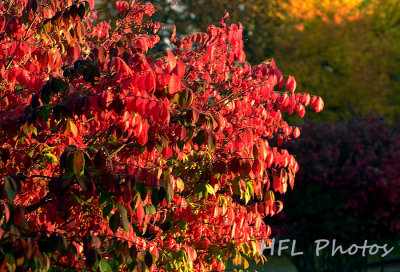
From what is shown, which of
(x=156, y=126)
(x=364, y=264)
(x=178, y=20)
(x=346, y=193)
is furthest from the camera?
(x=178, y=20)

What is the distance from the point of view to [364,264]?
1453cm

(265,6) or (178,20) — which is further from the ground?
(265,6)

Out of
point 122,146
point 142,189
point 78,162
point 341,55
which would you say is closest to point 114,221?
point 142,189

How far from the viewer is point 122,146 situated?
17.1 feet

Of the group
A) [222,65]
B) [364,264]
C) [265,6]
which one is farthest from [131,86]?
[265,6]

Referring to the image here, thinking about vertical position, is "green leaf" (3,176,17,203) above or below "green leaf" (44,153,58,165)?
below

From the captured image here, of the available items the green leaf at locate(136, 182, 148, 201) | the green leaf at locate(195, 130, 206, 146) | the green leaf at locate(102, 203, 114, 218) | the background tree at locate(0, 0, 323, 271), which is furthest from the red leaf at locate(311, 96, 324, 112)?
the green leaf at locate(102, 203, 114, 218)

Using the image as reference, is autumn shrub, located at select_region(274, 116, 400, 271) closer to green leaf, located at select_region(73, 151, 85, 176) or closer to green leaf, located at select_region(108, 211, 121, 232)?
green leaf, located at select_region(108, 211, 121, 232)

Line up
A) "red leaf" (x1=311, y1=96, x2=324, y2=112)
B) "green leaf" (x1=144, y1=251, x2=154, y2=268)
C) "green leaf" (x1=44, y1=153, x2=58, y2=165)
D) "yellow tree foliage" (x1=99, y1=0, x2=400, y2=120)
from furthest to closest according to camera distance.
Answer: "yellow tree foliage" (x1=99, y1=0, x2=400, y2=120) < "red leaf" (x1=311, y1=96, x2=324, y2=112) < "green leaf" (x1=44, y1=153, x2=58, y2=165) < "green leaf" (x1=144, y1=251, x2=154, y2=268)

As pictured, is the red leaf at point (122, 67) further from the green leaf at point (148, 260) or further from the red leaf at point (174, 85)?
the green leaf at point (148, 260)

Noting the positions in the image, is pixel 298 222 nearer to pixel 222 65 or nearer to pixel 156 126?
pixel 222 65

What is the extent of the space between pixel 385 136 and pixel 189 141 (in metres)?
9.02

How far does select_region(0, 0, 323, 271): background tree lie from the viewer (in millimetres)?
4379

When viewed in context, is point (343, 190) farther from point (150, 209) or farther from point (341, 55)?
point (341, 55)
